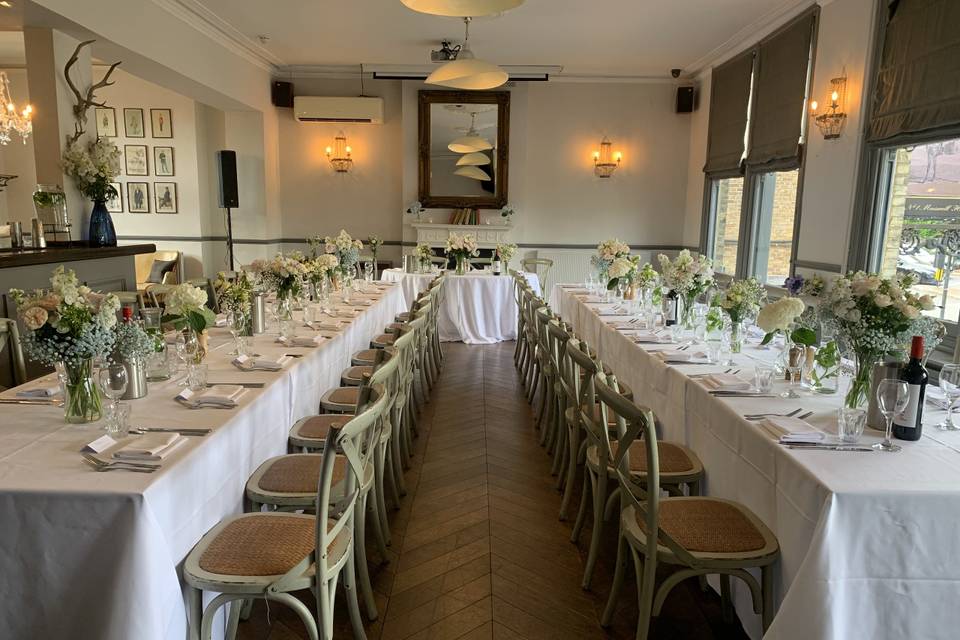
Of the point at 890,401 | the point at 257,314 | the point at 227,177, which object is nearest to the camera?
the point at 890,401

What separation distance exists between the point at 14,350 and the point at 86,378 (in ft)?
4.82

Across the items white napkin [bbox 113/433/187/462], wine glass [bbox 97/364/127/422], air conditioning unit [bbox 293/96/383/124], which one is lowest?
white napkin [bbox 113/433/187/462]

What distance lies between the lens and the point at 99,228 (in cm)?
573

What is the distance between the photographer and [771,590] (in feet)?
6.55

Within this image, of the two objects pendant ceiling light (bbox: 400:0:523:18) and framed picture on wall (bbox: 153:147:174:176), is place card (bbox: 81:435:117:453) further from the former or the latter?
framed picture on wall (bbox: 153:147:174:176)

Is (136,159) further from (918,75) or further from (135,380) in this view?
(918,75)

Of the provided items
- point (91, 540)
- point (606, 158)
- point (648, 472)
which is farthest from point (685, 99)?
point (91, 540)

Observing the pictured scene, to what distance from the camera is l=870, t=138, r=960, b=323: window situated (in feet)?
15.3

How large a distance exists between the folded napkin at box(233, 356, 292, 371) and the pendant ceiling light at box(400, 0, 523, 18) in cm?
189

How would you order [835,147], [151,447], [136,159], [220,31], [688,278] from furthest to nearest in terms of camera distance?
1. [136,159]
2. [220,31]
3. [835,147]
4. [688,278]
5. [151,447]

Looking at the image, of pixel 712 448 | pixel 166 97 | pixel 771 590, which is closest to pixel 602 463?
pixel 712 448

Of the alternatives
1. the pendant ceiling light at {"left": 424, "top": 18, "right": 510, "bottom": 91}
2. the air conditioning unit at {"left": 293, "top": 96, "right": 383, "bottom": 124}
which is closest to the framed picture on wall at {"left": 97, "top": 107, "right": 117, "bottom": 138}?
the air conditioning unit at {"left": 293, "top": 96, "right": 383, "bottom": 124}

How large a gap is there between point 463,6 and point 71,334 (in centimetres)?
235

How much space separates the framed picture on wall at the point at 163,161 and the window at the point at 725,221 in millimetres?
8536
